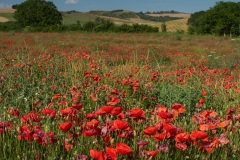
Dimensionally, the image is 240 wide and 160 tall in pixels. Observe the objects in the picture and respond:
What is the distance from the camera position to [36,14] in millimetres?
73188

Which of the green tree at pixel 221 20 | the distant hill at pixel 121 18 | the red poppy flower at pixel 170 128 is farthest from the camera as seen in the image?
the distant hill at pixel 121 18

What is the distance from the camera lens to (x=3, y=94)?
206 inches

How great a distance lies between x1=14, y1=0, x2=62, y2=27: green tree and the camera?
72062 mm

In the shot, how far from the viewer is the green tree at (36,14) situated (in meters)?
72.1

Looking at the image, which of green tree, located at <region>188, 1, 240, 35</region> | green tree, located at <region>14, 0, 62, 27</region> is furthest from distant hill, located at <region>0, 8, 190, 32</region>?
green tree, located at <region>188, 1, 240, 35</region>

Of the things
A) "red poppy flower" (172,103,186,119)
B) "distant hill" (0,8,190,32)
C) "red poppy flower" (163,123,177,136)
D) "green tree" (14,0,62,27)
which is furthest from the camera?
"distant hill" (0,8,190,32)

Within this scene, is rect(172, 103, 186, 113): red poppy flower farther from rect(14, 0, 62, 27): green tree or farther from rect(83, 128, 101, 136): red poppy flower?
rect(14, 0, 62, 27): green tree

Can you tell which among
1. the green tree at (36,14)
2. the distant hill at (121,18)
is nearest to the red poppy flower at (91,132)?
the distant hill at (121,18)

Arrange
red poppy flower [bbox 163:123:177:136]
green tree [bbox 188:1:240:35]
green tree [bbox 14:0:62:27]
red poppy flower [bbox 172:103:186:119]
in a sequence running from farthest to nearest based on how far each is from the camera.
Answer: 1. green tree [bbox 14:0:62:27]
2. green tree [bbox 188:1:240:35]
3. red poppy flower [bbox 172:103:186:119]
4. red poppy flower [bbox 163:123:177:136]

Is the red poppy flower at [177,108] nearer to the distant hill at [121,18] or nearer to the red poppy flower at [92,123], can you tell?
the red poppy flower at [92,123]

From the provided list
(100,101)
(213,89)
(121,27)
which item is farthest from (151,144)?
(121,27)

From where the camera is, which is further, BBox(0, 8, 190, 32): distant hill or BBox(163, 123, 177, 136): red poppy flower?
BBox(0, 8, 190, 32): distant hill

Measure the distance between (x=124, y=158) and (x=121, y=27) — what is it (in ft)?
147

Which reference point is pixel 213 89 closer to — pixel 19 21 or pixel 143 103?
pixel 143 103
